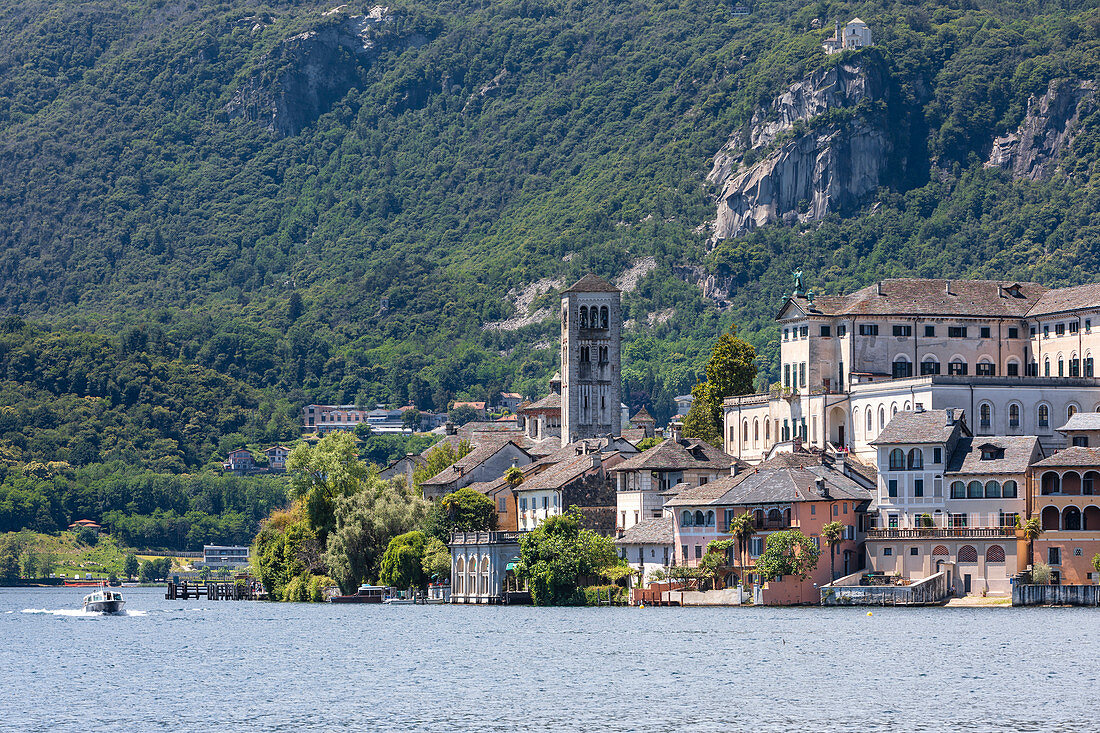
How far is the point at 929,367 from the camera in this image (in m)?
150

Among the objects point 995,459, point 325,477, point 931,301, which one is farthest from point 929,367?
point 325,477

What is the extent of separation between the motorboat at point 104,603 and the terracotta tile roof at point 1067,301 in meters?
73.5

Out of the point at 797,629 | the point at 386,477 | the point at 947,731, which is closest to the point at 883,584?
the point at 797,629

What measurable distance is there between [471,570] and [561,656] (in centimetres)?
5064

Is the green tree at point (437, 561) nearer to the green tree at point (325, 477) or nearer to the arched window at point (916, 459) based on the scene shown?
the green tree at point (325, 477)

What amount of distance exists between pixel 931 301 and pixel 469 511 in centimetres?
3897

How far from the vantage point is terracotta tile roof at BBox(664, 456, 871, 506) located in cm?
12225

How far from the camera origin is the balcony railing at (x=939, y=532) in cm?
11894

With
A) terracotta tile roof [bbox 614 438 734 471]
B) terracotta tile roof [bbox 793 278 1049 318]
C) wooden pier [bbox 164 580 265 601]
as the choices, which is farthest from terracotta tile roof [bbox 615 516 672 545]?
wooden pier [bbox 164 580 265 601]

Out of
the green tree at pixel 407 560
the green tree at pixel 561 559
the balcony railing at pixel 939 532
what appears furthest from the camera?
the green tree at pixel 407 560

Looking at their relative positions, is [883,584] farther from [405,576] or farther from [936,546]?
[405,576]

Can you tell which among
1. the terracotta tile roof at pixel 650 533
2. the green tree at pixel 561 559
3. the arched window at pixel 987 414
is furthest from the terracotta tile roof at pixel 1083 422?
the green tree at pixel 561 559

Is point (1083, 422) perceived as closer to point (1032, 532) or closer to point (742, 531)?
point (1032, 532)

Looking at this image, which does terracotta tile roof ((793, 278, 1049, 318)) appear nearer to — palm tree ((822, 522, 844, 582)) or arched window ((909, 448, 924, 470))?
arched window ((909, 448, 924, 470))
